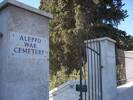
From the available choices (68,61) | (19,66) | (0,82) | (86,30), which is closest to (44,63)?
(19,66)

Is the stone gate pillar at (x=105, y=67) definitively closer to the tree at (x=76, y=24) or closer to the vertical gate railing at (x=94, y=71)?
the vertical gate railing at (x=94, y=71)

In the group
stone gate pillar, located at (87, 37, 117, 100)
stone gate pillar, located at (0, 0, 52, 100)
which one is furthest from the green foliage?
stone gate pillar, located at (0, 0, 52, 100)

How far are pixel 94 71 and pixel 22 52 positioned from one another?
2.10 metres

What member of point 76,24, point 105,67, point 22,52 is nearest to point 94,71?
point 105,67

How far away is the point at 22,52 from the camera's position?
457 centimetres

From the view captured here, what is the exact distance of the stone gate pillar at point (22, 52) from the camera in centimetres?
437

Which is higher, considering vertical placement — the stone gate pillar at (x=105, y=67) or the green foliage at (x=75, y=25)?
the green foliage at (x=75, y=25)

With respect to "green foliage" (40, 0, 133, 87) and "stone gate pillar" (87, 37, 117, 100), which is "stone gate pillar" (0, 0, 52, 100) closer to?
"stone gate pillar" (87, 37, 117, 100)

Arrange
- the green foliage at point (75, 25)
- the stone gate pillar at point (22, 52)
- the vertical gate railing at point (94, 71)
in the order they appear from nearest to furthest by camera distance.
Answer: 1. the stone gate pillar at point (22, 52)
2. the vertical gate railing at point (94, 71)
3. the green foliage at point (75, 25)

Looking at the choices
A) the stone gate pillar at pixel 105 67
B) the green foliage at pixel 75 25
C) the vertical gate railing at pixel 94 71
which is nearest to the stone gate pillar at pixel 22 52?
the vertical gate railing at pixel 94 71

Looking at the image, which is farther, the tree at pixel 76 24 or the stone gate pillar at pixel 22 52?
the tree at pixel 76 24

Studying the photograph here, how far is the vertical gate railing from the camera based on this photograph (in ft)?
19.5

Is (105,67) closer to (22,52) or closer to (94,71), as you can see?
(94,71)

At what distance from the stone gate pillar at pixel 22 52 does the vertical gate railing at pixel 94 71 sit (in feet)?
4.52
